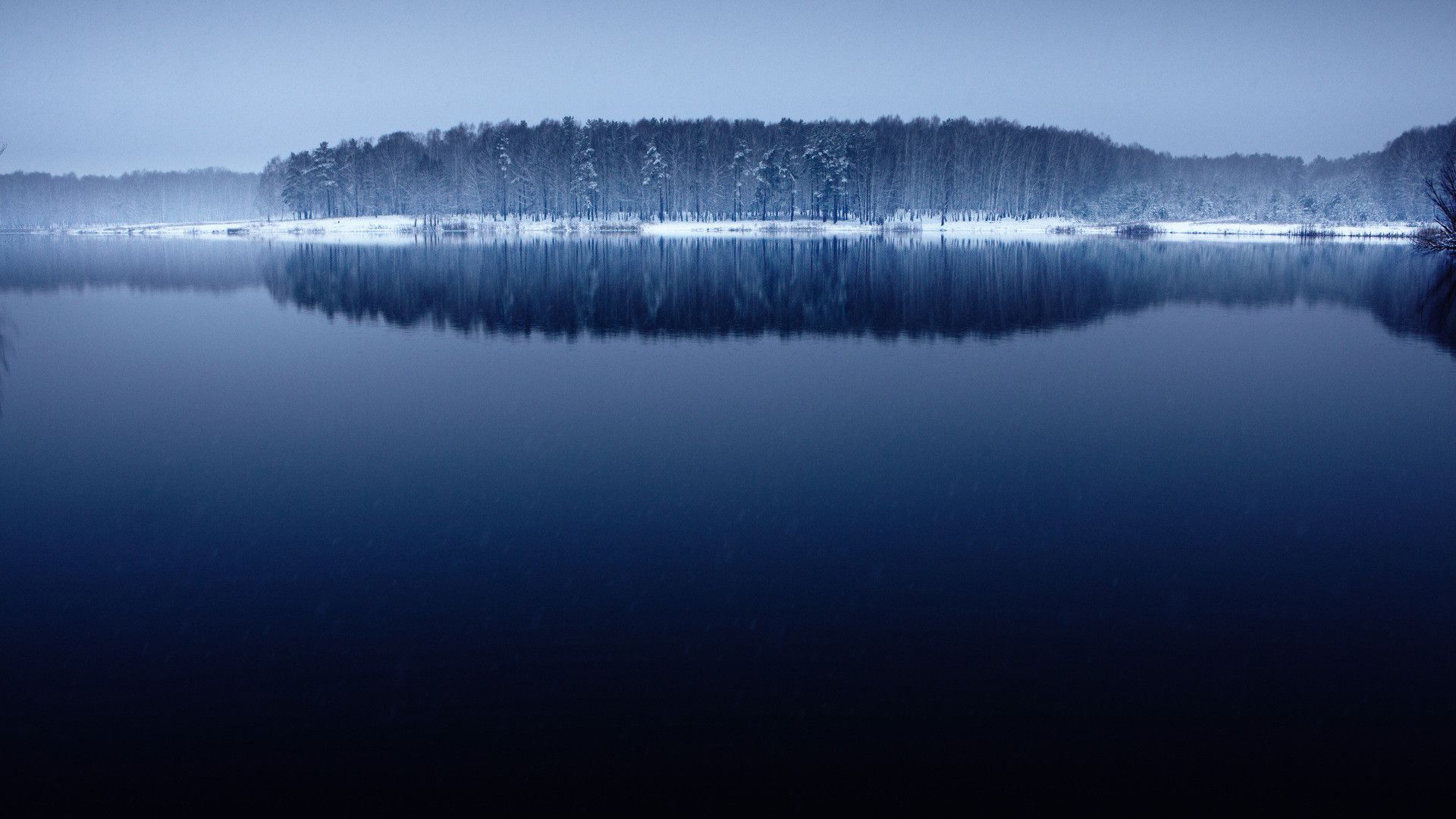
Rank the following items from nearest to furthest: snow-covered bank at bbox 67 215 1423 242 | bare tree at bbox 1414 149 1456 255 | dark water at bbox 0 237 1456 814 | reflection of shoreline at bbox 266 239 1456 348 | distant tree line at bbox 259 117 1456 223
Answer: dark water at bbox 0 237 1456 814
reflection of shoreline at bbox 266 239 1456 348
bare tree at bbox 1414 149 1456 255
snow-covered bank at bbox 67 215 1423 242
distant tree line at bbox 259 117 1456 223

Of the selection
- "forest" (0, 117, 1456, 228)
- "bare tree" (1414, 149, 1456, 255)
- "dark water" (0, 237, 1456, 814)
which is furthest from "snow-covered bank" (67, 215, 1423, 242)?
"dark water" (0, 237, 1456, 814)

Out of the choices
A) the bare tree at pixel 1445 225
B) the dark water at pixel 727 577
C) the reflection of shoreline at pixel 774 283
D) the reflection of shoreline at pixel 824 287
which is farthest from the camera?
the bare tree at pixel 1445 225

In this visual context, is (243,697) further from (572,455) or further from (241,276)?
(241,276)

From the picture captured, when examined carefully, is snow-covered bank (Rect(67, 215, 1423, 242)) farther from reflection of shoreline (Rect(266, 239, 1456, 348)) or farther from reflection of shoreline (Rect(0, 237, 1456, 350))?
reflection of shoreline (Rect(266, 239, 1456, 348))

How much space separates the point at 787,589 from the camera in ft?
33.0

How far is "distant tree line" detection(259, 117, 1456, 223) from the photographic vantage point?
126 meters

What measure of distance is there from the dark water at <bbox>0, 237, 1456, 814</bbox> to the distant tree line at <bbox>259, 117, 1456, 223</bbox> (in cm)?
10457

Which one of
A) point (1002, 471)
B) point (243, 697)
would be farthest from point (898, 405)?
point (243, 697)

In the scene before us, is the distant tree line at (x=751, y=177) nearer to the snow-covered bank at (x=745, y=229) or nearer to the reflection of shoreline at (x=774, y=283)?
the snow-covered bank at (x=745, y=229)

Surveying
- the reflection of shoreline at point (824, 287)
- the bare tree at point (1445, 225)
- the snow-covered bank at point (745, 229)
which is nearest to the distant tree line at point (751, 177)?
the snow-covered bank at point (745, 229)

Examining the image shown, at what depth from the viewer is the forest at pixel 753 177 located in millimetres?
125562

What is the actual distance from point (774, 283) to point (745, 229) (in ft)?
236

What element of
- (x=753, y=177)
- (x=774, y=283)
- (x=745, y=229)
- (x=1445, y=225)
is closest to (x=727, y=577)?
(x=774, y=283)

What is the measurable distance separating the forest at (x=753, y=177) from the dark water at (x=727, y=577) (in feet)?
343
